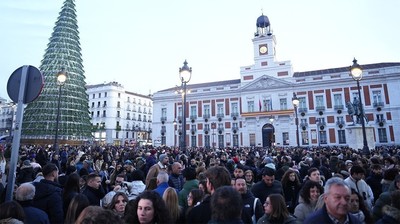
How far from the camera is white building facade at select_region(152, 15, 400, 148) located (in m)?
42.7

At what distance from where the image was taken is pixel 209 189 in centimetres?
377

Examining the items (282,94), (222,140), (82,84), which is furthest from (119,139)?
(282,94)

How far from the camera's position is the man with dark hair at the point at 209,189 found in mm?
3209

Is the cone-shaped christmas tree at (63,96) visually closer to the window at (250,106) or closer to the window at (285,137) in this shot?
the window at (250,106)

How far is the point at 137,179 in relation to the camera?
5.37 m

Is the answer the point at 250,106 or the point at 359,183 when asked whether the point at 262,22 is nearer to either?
the point at 250,106

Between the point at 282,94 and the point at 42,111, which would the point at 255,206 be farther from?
the point at 282,94

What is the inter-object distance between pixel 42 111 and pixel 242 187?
34102 millimetres

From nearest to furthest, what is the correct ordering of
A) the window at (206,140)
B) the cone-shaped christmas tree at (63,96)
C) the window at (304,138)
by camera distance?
the cone-shaped christmas tree at (63,96)
the window at (304,138)
the window at (206,140)

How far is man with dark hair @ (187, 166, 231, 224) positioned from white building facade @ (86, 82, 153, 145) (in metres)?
62.8

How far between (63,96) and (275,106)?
35.4 metres

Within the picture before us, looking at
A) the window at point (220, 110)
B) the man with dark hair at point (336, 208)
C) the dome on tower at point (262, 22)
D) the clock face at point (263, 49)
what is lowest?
the man with dark hair at point (336, 208)

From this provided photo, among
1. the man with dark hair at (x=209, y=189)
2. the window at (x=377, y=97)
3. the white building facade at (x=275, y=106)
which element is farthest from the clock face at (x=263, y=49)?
the man with dark hair at (x=209, y=189)

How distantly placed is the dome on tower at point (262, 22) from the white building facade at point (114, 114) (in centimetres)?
3841
